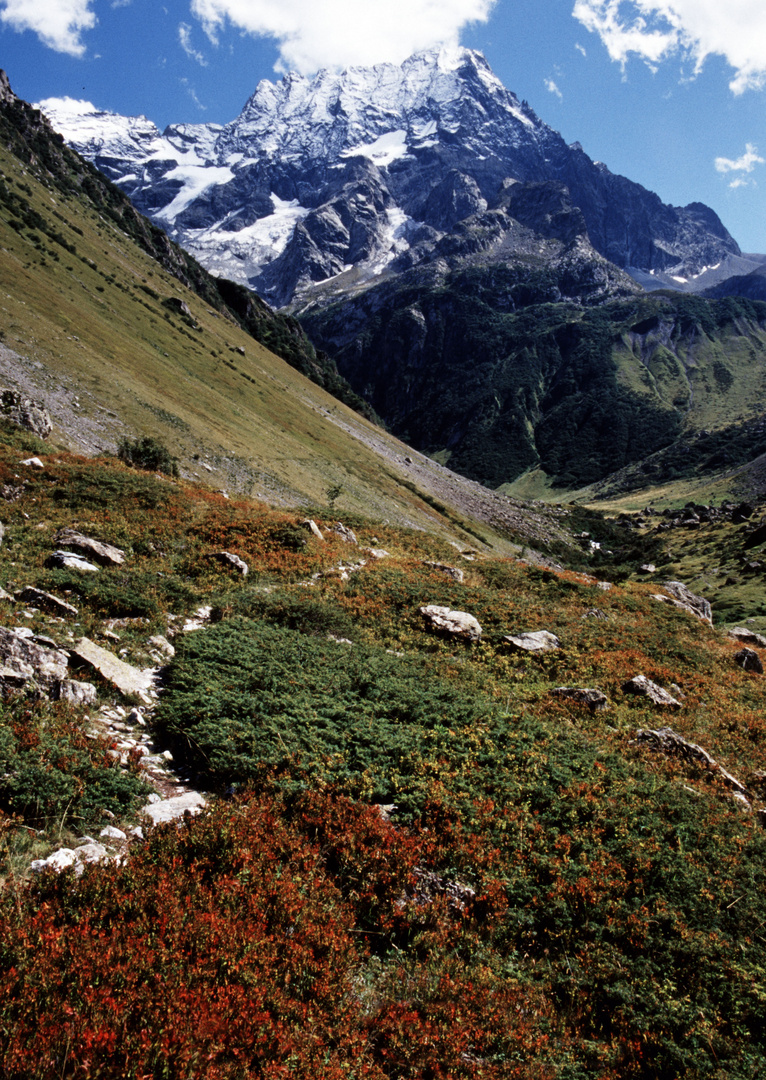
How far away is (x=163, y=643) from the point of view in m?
13.8

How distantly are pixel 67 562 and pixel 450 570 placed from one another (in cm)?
1638

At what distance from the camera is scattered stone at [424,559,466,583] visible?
25.5 metres

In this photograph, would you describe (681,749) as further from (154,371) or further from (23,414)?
(154,371)

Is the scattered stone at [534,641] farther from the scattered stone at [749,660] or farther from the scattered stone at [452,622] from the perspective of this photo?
the scattered stone at [749,660]

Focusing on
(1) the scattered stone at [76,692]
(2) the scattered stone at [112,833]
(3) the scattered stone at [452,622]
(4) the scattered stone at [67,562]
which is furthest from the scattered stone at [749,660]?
(4) the scattered stone at [67,562]

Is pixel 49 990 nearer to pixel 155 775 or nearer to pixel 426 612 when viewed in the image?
pixel 155 775

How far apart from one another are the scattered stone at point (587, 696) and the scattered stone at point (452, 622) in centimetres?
373

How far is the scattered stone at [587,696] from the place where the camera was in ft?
48.7

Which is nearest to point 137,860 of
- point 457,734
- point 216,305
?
point 457,734

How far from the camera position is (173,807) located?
843 cm

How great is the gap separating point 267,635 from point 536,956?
9829mm

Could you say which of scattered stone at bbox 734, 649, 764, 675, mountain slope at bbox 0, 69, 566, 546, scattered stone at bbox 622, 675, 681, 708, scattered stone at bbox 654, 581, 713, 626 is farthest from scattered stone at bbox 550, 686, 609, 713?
mountain slope at bbox 0, 69, 566, 546

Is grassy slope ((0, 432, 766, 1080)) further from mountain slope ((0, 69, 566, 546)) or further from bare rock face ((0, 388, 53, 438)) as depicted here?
mountain slope ((0, 69, 566, 546))

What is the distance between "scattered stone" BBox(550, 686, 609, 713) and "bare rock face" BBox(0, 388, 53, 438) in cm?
3117
